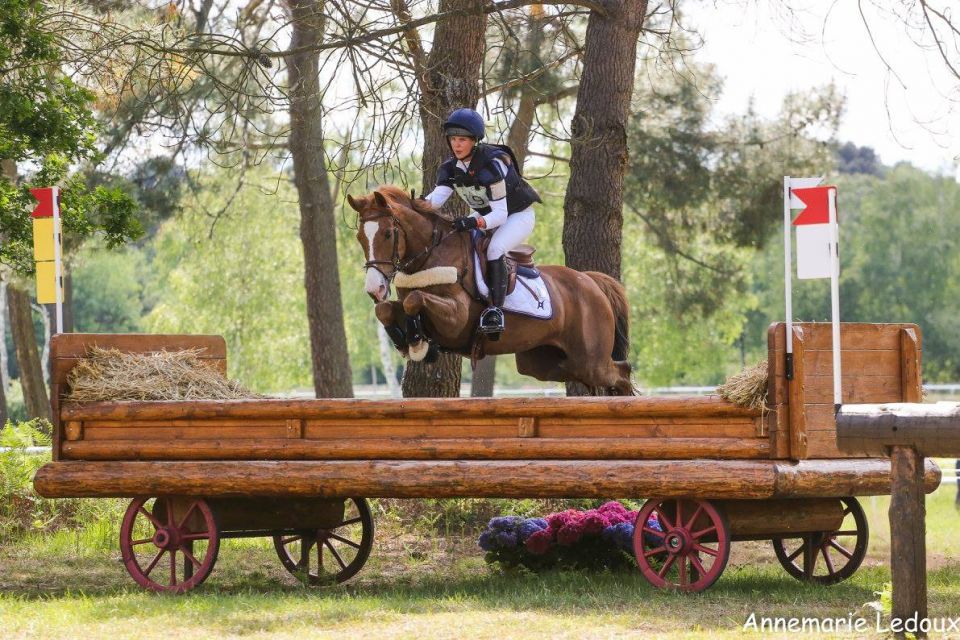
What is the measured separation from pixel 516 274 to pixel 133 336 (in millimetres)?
2337

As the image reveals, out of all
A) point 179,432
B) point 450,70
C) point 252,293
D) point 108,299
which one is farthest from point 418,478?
point 108,299

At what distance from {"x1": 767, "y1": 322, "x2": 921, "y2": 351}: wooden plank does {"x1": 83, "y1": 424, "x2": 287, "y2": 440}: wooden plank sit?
270 centimetres

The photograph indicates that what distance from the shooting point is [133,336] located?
744 centimetres

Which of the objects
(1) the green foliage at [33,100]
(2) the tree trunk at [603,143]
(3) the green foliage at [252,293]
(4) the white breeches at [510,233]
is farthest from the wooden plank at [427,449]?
(3) the green foliage at [252,293]

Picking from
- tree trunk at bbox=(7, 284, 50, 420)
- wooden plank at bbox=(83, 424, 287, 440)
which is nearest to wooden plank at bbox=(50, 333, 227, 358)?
wooden plank at bbox=(83, 424, 287, 440)

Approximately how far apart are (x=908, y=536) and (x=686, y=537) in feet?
5.08

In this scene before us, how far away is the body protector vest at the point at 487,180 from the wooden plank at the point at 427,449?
5.03 ft

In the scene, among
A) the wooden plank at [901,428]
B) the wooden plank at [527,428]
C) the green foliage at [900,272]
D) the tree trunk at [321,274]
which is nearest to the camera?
the wooden plank at [901,428]

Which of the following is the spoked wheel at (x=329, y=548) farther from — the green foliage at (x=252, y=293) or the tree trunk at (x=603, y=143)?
the green foliage at (x=252, y=293)

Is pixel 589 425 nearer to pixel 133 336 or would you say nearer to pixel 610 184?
pixel 133 336

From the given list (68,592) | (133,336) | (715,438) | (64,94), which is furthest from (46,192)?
(715,438)

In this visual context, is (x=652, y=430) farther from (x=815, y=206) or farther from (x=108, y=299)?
(x=108, y=299)

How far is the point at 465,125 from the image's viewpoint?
6969mm

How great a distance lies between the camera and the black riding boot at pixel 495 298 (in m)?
6.94
